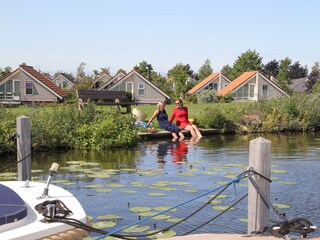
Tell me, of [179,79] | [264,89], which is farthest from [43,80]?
[264,89]

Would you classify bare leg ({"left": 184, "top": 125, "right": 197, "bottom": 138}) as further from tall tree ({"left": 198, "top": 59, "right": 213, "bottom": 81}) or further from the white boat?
tall tree ({"left": 198, "top": 59, "right": 213, "bottom": 81})

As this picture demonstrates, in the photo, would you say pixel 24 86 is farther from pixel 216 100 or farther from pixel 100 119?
pixel 100 119

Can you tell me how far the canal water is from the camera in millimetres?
8711

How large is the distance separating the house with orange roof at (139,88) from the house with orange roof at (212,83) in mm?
9147

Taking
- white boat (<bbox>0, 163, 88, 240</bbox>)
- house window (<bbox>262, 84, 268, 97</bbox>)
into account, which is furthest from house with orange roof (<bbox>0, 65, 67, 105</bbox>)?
white boat (<bbox>0, 163, 88, 240</bbox>)

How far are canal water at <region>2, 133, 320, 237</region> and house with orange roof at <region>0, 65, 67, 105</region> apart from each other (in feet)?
92.2

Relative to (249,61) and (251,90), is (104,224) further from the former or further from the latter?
(249,61)

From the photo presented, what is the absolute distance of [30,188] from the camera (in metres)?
5.61

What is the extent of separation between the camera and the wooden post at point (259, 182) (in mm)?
5301

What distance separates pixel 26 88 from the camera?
1849 inches

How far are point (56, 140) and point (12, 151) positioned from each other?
1.90m

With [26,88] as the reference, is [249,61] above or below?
above

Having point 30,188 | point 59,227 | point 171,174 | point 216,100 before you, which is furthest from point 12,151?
point 216,100

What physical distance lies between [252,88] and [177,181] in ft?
152
